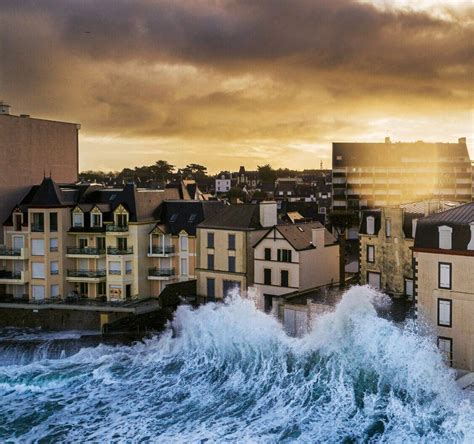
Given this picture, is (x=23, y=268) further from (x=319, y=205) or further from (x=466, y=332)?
(x=319, y=205)

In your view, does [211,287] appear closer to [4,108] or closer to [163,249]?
Answer: [163,249]

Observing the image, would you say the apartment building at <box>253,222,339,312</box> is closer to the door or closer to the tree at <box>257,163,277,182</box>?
the door

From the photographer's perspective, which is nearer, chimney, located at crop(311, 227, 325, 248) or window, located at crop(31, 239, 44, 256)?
chimney, located at crop(311, 227, 325, 248)

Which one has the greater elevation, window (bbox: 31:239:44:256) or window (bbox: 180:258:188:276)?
window (bbox: 31:239:44:256)

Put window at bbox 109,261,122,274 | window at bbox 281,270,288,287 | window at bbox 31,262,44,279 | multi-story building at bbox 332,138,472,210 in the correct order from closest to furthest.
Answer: window at bbox 281,270,288,287 < window at bbox 109,261,122,274 < window at bbox 31,262,44,279 < multi-story building at bbox 332,138,472,210

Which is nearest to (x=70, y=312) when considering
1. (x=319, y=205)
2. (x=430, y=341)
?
(x=430, y=341)

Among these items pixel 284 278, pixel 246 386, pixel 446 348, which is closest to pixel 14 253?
pixel 284 278

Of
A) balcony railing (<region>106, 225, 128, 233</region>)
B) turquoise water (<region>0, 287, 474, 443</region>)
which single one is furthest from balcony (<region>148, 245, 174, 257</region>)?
turquoise water (<region>0, 287, 474, 443</region>)

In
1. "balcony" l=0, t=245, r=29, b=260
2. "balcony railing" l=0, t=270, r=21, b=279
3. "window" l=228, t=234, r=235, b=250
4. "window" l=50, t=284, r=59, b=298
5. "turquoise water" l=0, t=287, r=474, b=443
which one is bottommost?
"turquoise water" l=0, t=287, r=474, b=443

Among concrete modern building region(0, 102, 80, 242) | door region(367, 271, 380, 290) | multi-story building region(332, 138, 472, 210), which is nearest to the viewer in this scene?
door region(367, 271, 380, 290)
